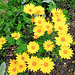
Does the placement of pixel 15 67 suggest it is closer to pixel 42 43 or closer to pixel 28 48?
pixel 28 48

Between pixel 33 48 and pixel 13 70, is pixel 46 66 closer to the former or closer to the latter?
pixel 33 48

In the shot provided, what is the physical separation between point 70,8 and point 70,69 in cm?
145

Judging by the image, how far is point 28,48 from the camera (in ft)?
4.87

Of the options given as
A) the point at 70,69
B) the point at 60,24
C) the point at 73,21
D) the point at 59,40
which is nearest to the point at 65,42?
the point at 59,40

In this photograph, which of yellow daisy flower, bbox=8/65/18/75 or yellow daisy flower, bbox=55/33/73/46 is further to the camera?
yellow daisy flower, bbox=8/65/18/75

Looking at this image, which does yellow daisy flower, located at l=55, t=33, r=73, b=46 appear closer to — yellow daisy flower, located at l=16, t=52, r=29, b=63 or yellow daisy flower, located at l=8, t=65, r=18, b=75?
yellow daisy flower, located at l=16, t=52, r=29, b=63

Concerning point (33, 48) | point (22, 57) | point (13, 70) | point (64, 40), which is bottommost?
point (13, 70)

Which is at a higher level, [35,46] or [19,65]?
[35,46]

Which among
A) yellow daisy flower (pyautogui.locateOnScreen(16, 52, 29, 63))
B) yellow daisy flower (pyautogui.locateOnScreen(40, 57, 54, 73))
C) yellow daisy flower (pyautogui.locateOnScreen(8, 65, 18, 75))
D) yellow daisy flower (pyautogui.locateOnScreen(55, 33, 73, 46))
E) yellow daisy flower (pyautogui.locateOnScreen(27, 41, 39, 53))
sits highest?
yellow daisy flower (pyautogui.locateOnScreen(55, 33, 73, 46))

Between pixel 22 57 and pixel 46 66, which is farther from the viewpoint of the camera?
pixel 22 57

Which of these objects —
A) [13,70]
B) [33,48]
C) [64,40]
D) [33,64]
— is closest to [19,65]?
[13,70]

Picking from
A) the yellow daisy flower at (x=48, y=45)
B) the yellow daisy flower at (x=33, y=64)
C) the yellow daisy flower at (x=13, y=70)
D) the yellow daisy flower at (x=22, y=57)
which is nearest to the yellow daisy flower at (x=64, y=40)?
the yellow daisy flower at (x=48, y=45)

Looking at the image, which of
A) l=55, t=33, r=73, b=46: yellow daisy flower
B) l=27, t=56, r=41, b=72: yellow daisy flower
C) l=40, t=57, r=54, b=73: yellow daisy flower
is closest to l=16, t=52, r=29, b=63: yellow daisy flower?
l=27, t=56, r=41, b=72: yellow daisy flower

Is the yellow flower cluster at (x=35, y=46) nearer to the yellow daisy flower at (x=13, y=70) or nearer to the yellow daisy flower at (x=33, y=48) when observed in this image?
the yellow daisy flower at (x=33, y=48)
